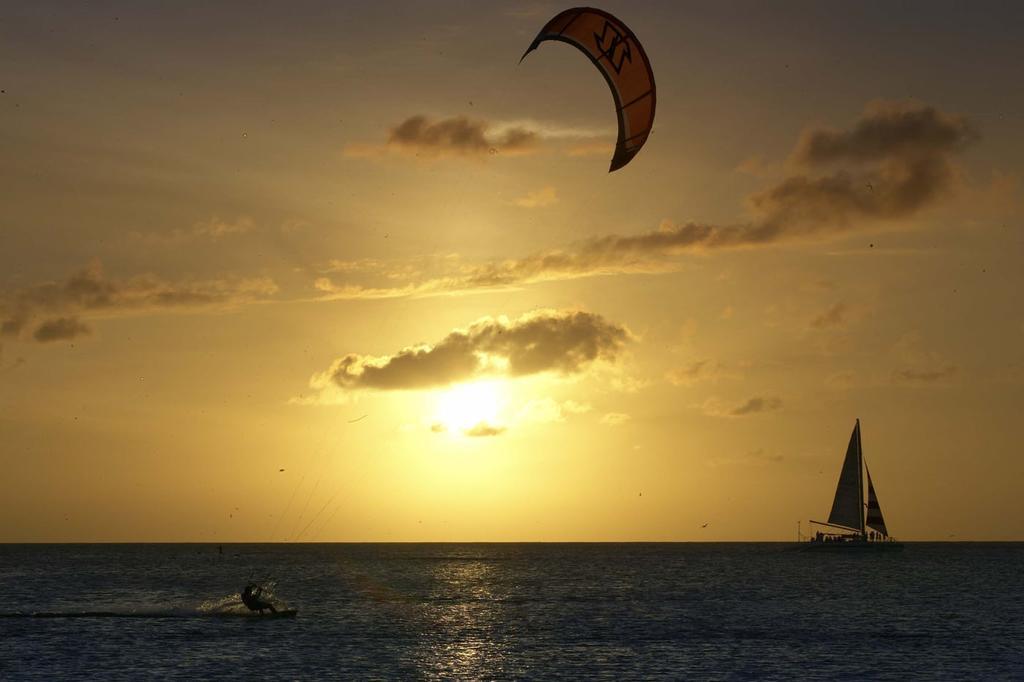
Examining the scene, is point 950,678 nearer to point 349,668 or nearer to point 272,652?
point 349,668

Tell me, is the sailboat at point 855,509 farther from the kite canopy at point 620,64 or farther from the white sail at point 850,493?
the kite canopy at point 620,64

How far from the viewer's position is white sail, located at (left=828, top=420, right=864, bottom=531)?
129 metres

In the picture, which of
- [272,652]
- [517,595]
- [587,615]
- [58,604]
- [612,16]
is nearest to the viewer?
[612,16]

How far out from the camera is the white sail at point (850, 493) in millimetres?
129125

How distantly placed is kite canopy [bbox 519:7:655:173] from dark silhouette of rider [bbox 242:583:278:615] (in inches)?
1582

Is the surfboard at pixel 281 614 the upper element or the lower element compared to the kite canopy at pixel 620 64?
lower

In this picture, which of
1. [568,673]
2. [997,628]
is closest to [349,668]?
[568,673]

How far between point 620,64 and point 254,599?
4242cm

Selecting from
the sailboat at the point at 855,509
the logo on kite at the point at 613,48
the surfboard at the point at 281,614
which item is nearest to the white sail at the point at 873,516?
the sailboat at the point at 855,509

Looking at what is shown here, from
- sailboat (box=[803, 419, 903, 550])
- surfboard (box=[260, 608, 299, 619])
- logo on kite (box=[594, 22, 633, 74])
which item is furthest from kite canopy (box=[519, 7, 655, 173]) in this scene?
sailboat (box=[803, 419, 903, 550])

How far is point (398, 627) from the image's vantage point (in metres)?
60.8

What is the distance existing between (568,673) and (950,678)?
13307mm

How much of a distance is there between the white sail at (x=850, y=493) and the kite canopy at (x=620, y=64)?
106292 millimetres

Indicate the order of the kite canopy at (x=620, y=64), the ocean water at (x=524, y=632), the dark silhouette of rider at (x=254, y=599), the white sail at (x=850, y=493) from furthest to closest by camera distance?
the white sail at (x=850, y=493), the dark silhouette of rider at (x=254, y=599), the ocean water at (x=524, y=632), the kite canopy at (x=620, y=64)
